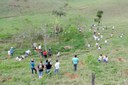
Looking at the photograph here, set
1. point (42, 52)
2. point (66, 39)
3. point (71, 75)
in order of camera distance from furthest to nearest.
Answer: point (66, 39), point (42, 52), point (71, 75)

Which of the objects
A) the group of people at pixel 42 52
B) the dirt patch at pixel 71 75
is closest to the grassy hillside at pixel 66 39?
the dirt patch at pixel 71 75

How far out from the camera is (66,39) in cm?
5369

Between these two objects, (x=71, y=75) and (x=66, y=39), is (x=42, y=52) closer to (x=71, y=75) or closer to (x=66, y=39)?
(x=66, y=39)

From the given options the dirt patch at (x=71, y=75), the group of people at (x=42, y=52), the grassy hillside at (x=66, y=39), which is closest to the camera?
the grassy hillside at (x=66, y=39)

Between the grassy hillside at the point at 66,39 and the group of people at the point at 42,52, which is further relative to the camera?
the group of people at the point at 42,52

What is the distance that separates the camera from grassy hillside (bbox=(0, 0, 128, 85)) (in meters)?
31.0

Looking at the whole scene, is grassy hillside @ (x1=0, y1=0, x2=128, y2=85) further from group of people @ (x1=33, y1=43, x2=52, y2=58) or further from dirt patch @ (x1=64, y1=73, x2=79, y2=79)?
group of people @ (x1=33, y1=43, x2=52, y2=58)

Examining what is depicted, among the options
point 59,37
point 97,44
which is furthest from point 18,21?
point 97,44

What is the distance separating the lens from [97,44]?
4894 cm

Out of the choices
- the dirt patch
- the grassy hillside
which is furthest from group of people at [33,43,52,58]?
the dirt patch

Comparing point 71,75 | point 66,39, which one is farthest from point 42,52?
point 71,75

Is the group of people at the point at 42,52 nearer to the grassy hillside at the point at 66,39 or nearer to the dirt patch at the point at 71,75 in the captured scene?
the grassy hillside at the point at 66,39

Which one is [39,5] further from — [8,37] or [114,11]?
[8,37]

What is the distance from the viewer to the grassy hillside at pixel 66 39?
31.0 metres
